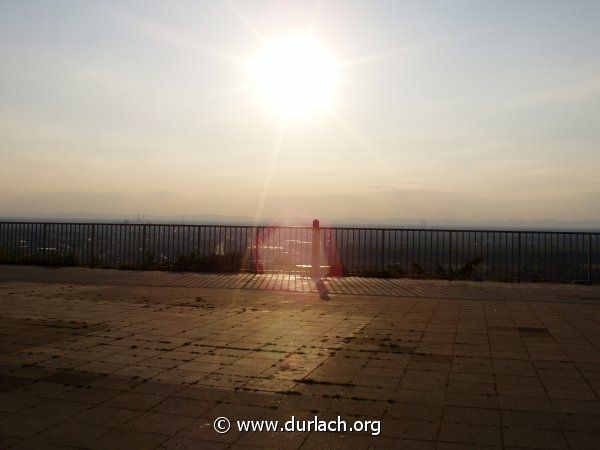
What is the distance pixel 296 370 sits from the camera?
17.7 feet

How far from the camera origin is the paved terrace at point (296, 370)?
3.87 m

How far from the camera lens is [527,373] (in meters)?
5.39

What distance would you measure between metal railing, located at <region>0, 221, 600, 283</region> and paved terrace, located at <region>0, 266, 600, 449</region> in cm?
398

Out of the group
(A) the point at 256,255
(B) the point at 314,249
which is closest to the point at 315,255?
(B) the point at 314,249

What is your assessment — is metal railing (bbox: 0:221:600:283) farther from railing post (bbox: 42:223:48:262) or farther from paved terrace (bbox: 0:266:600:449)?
paved terrace (bbox: 0:266:600:449)

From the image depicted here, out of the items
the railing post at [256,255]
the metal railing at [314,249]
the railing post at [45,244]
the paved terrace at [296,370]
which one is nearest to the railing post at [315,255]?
the metal railing at [314,249]

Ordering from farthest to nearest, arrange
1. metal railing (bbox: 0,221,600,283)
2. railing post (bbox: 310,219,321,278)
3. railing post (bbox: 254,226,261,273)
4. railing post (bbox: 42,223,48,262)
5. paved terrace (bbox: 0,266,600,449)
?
railing post (bbox: 42,223,48,262)
railing post (bbox: 254,226,261,273)
railing post (bbox: 310,219,321,278)
metal railing (bbox: 0,221,600,283)
paved terrace (bbox: 0,266,600,449)

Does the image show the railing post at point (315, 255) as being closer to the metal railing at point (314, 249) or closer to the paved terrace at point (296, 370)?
the metal railing at point (314, 249)

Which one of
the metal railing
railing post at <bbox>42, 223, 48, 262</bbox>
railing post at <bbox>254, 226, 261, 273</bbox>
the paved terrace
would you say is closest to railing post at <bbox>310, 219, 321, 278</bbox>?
the metal railing

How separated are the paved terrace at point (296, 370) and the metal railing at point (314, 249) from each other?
398 cm

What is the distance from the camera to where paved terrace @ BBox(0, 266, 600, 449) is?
3867mm

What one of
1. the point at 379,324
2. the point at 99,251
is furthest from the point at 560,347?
the point at 99,251

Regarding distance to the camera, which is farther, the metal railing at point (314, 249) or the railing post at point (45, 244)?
the railing post at point (45, 244)

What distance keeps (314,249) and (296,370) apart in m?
9.12
